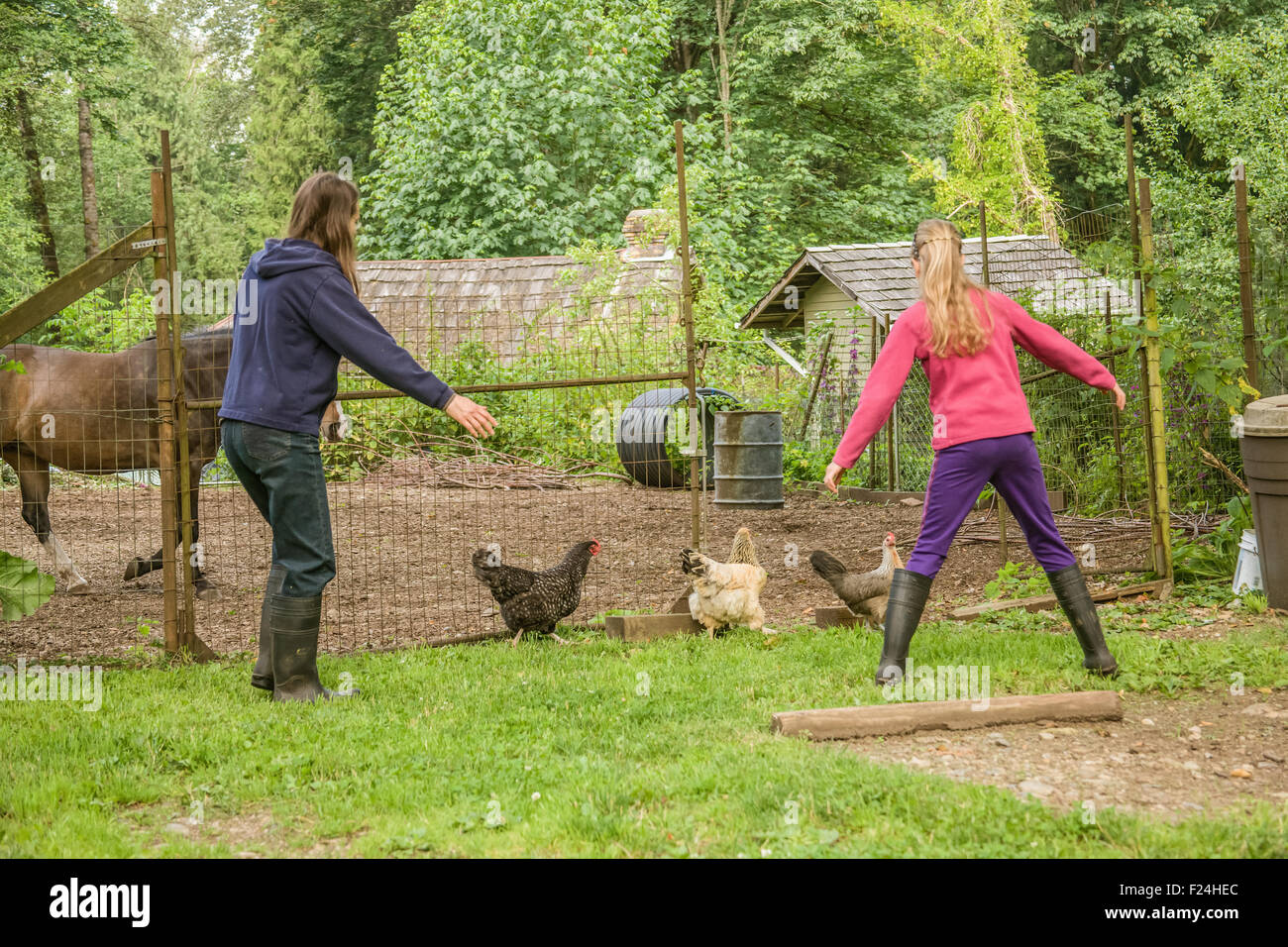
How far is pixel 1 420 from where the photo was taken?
8.53m

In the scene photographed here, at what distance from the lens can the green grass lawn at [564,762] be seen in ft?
11.7

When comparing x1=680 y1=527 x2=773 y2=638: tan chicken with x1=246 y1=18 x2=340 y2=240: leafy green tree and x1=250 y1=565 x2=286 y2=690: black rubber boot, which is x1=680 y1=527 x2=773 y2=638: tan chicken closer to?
x1=250 y1=565 x2=286 y2=690: black rubber boot

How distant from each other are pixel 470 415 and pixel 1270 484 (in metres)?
5.12

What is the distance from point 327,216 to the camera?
5.54m

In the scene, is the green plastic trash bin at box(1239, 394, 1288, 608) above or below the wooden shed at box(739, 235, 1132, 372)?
below

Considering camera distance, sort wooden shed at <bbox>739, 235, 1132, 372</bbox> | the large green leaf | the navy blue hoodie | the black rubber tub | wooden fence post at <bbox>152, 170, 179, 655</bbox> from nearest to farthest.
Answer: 1. the navy blue hoodie
2. the large green leaf
3. wooden fence post at <bbox>152, 170, 179, 655</bbox>
4. the black rubber tub
5. wooden shed at <bbox>739, 235, 1132, 372</bbox>

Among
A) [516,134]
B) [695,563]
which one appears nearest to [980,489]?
[695,563]

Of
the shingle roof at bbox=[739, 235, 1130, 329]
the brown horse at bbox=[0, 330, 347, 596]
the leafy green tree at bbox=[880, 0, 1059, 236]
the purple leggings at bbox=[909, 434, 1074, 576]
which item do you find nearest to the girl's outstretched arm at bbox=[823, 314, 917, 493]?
the purple leggings at bbox=[909, 434, 1074, 576]

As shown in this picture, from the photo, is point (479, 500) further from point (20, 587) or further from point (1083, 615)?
point (1083, 615)

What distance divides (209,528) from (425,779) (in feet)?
28.0

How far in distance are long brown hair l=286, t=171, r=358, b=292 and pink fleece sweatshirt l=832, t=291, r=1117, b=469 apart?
2.62m

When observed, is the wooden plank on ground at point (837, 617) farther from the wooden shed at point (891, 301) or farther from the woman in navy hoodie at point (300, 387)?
the wooden shed at point (891, 301)

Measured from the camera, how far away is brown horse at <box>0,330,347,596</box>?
8.60m
